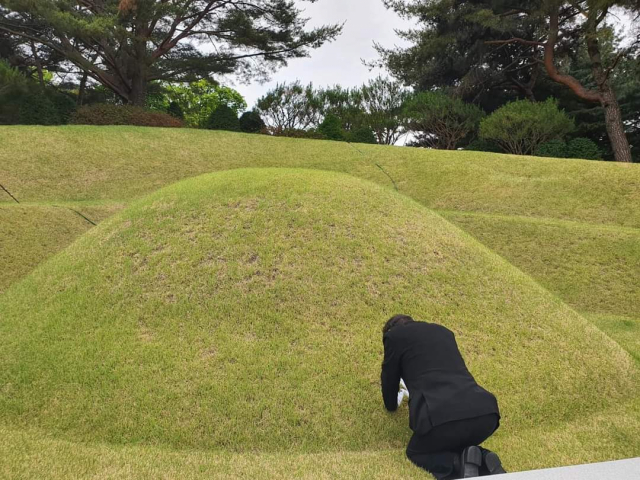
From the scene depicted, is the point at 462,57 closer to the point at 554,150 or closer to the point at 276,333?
→ the point at 554,150

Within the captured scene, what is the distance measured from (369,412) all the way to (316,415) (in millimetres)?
481

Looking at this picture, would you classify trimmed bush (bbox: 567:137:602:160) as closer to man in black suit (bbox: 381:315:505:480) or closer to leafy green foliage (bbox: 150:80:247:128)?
man in black suit (bbox: 381:315:505:480)

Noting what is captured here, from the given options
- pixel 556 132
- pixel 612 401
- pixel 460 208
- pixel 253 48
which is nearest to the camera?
pixel 612 401

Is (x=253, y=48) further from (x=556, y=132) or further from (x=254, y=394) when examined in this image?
(x=254, y=394)

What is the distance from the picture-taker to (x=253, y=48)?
74.8 ft

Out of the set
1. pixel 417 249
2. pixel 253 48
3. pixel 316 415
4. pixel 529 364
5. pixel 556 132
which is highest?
pixel 253 48

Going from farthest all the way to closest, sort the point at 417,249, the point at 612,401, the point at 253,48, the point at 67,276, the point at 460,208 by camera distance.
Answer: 1. the point at 253,48
2. the point at 460,208
3. the point at 417,249
4. the point at 67,276
5. the point at 612,401

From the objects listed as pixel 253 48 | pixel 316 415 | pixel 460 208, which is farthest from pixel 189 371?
pixel 253 48

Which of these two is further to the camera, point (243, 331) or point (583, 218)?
point (583, 218)

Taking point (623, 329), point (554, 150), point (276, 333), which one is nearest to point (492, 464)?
point (276, 333)

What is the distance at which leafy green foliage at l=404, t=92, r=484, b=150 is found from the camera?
22.7m

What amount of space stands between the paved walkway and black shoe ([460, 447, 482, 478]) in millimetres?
757

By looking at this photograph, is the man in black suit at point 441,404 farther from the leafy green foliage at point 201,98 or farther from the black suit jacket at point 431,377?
the leafy green foliage at point 201,98

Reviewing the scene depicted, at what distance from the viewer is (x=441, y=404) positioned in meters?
2.87
